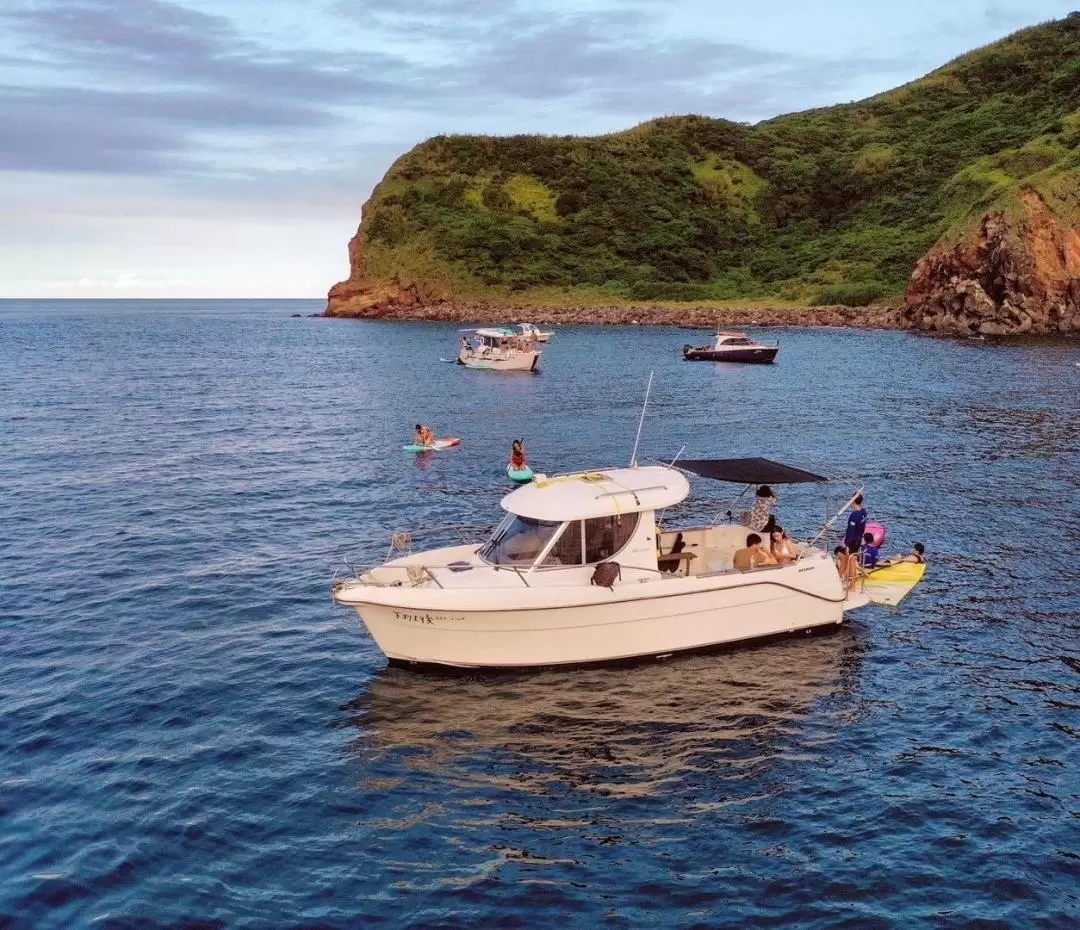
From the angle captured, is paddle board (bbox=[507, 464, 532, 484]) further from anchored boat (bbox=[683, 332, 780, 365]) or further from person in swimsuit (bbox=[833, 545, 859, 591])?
anchored boat (bbox=[683, 332, 780, 365])

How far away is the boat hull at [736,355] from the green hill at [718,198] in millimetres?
45680

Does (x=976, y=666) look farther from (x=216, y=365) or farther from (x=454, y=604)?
(x=216, y=365)

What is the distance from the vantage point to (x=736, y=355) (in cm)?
8544

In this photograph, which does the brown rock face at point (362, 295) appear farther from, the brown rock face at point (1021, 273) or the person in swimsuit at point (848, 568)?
the person in swimsuit at point (848, 568)

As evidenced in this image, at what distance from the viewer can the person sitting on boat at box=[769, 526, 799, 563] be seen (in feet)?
71.3

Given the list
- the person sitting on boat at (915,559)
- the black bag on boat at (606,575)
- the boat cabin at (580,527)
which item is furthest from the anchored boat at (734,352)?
the black bag on boat at (606,575)

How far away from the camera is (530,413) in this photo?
5625cm

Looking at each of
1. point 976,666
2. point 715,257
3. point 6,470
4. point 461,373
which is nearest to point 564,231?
point 715,257

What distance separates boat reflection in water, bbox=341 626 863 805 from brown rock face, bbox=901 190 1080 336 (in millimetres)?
86017

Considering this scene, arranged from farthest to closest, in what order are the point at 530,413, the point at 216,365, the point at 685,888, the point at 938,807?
the point at 216,365 < the point at 530,413 < the point at 938,807 < the point at 685,888

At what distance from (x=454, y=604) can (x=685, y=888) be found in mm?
7229

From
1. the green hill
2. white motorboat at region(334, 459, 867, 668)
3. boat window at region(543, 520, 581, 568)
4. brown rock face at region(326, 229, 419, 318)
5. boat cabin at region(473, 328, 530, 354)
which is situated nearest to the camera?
white motorboat at region(334, 459, 867, 668)

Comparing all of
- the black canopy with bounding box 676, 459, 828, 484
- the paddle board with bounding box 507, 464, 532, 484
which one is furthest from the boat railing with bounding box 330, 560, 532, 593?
the paddle board with bounding box 507, 464, 532, 484

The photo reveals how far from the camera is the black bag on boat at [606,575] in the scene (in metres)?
19.2
